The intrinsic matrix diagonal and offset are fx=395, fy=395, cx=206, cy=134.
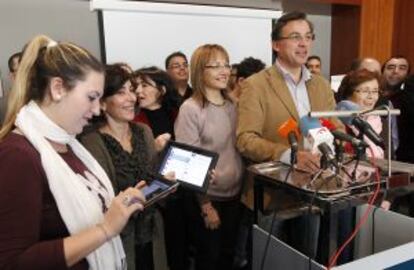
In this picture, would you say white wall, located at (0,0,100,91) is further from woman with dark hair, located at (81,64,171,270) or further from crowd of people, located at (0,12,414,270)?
woman with dark hair, located at (81,64,171,270)

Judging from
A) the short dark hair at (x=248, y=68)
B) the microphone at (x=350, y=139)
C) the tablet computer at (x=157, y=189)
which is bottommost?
the tablet computer at (x=157, y=189)

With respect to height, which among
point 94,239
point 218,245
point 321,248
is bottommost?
point 218,245

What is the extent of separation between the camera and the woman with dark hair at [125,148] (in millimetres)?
1462

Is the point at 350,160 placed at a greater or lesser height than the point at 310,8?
lesser

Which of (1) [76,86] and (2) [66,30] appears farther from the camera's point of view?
(2) [66,30]

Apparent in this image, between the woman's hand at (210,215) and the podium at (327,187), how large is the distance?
20.4 inches

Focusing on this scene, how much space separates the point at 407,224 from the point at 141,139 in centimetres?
102

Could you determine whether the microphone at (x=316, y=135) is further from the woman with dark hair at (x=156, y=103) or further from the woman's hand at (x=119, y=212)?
the woman with dark hair at (x=156, y=103)

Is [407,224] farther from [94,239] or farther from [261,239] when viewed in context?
[94,239]

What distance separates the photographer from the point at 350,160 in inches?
52.2

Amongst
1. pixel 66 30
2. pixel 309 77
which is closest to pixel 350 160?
pixel 309 77

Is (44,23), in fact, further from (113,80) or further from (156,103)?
(113,80)

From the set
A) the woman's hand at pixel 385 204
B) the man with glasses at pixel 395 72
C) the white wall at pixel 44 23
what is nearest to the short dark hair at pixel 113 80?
the woman's hand at pixel 385 204

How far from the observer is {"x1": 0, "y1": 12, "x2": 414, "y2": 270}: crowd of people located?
843mm
